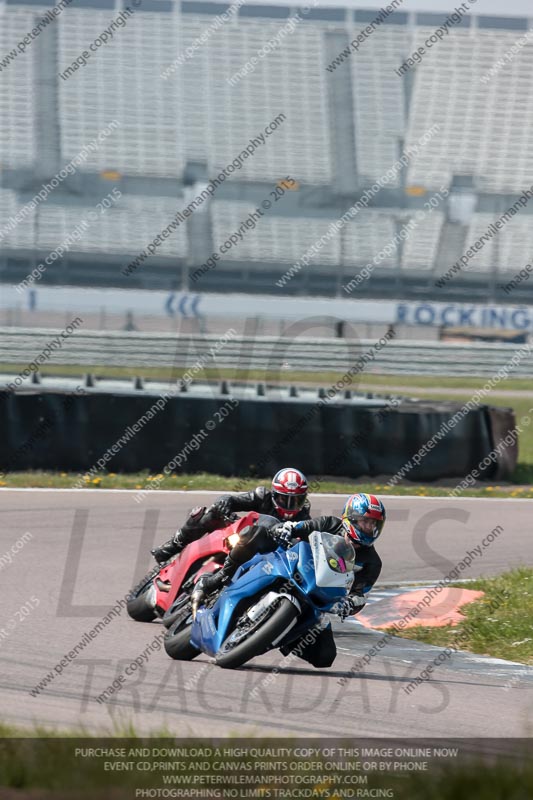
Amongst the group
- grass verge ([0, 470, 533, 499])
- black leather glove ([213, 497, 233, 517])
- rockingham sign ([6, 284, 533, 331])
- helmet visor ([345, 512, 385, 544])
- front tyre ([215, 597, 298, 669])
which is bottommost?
rockingham sign ([6, 284, 533, 331])

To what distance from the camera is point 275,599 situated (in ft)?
21.0

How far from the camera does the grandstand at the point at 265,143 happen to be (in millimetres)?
37906

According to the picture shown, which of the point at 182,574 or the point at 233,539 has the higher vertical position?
the point at 233,539

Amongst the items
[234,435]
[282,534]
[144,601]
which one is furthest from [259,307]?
[282,534]

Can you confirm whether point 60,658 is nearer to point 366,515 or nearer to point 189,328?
point 366,515

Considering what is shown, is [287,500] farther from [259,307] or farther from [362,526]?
[259,307]

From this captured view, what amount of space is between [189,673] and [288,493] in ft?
4.39

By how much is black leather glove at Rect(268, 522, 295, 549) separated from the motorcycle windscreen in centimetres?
26

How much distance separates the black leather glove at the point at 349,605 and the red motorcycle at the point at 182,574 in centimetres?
79

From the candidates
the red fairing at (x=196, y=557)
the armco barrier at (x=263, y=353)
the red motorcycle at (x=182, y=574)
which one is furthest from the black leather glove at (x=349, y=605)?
the armco barrier at (x=263, y=353)

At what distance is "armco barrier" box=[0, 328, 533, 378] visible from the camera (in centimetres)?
2581

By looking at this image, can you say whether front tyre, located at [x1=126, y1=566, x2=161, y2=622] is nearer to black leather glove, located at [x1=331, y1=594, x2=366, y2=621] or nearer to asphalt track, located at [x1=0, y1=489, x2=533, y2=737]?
asphalt track, located at [x1=0, y1=489, x2=533, y2=737]

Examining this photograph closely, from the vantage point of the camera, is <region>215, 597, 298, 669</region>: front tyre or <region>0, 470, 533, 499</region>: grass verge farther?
<region>0, 470, 533, 499</region>: grass verge

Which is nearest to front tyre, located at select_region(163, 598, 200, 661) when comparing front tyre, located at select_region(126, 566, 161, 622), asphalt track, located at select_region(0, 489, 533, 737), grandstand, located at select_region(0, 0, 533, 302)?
asphalt track, located at select_region(0, 489, 533, 737)
